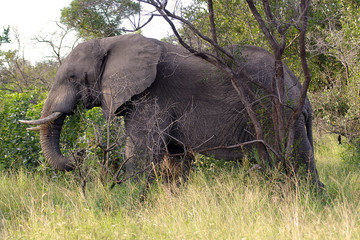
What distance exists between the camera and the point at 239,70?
5152mm

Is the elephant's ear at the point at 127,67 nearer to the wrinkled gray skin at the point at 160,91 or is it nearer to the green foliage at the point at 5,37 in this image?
the wrinkled gray skin at the point at 160,91

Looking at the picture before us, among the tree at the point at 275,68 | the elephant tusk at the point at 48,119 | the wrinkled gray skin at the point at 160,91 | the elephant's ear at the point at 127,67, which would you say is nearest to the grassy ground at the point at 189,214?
the tree at the point at 275,68

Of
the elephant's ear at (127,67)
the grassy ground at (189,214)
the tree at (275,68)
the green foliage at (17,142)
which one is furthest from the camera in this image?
the green foliage at (17,142)

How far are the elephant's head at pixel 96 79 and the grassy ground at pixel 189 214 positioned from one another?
2.45 ft

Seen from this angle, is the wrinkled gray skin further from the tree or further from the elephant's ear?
the tree

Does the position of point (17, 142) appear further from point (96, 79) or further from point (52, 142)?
point (96, 79)

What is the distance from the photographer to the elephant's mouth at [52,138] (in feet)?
18.7

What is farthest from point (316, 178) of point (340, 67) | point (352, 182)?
point (340, 67)

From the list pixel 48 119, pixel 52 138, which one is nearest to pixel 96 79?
pixel 48 119

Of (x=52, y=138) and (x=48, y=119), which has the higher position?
(x=48, y=119)

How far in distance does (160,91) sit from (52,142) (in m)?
1.57

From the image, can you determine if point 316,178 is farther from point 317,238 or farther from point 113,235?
point 113,235

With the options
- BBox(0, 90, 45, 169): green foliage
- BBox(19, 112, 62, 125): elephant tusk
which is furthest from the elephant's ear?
BBox(0, 90, 45, 169): green foliage

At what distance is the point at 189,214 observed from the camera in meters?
4.23
